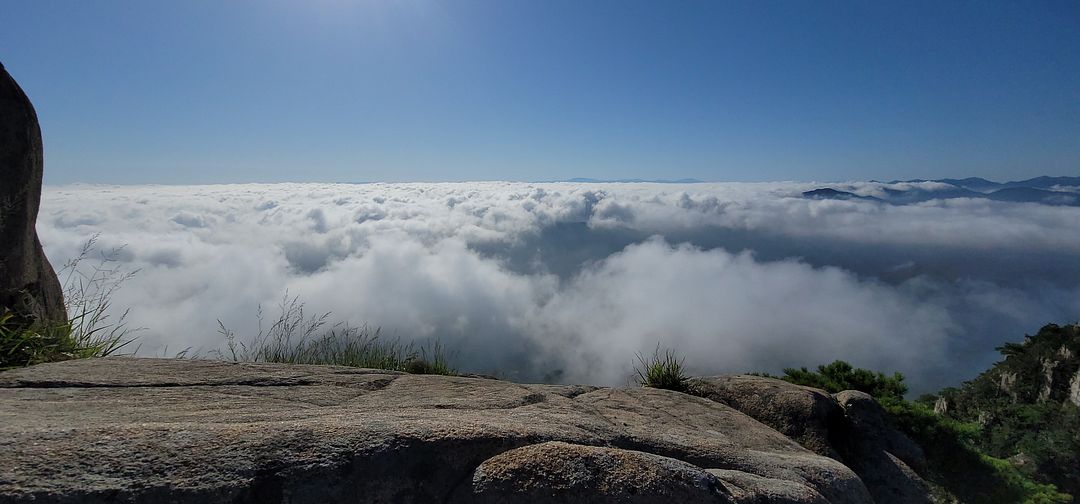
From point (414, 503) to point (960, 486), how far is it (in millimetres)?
9803

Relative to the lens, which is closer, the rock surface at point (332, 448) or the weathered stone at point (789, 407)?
the rock surface at point (332, 448)

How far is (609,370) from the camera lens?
19012cm

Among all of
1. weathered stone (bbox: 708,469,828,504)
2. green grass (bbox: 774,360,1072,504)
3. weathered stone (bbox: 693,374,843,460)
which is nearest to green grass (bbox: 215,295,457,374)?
weathered stone (bbox: 693,374,843,460)

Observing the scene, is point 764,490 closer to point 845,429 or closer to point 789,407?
point 789,407

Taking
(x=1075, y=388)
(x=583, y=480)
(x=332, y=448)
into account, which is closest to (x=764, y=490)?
(x=583, y=480)

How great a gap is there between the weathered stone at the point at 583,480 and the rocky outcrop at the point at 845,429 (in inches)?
182

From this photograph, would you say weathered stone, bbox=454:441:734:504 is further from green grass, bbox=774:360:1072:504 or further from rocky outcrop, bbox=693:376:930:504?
green grass, bbox=774:360:1072:504

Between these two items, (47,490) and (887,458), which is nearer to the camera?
(47,490)

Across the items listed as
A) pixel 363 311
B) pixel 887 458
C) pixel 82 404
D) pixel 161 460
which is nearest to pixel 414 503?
pixel 161 460

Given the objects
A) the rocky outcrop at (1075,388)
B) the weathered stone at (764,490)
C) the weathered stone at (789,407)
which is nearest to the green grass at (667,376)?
the weathered stone at (789,407)

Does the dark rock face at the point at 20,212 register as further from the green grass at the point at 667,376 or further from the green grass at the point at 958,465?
the green grass at the point at 958,465

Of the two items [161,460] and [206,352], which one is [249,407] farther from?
[206,352]

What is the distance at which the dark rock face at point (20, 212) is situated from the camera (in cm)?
659

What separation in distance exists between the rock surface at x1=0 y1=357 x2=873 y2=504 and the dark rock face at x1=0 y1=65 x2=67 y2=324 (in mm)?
2766
